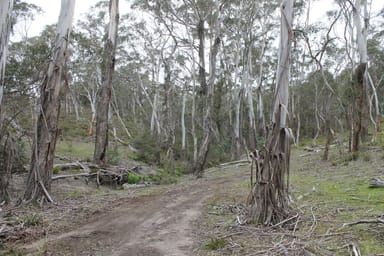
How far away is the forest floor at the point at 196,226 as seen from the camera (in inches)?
174

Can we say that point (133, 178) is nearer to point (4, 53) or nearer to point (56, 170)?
point (56, 170)

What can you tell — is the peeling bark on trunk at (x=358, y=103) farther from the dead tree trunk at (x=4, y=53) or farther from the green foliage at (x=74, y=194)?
the dead tree trunk at (x=4, y=53)

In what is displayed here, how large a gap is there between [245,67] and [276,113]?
2043 centimetres

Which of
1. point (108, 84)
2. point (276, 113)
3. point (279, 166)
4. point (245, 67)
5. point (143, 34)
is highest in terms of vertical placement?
point (143, 34)

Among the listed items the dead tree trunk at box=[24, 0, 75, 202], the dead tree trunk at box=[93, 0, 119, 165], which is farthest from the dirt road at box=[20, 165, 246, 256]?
the dead tree trunk at box=[93, 0, 119, 165]

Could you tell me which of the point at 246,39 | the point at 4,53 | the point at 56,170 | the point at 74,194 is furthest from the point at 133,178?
the point at 246,39

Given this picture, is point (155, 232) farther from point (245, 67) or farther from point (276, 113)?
point (245, 67)

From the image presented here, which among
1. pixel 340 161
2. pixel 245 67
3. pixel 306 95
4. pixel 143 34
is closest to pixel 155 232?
pixel 340 161

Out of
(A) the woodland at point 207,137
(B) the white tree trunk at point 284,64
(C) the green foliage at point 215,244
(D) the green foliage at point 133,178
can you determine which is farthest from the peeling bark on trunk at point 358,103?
(C) the green foliage at point 215,244

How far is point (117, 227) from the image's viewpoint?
579 centimetres

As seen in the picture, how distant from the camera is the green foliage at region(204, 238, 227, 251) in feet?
15.3

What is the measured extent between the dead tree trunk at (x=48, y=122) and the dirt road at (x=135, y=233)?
1727 millimetres

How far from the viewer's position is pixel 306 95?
118ft

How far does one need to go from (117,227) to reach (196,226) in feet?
4.14
